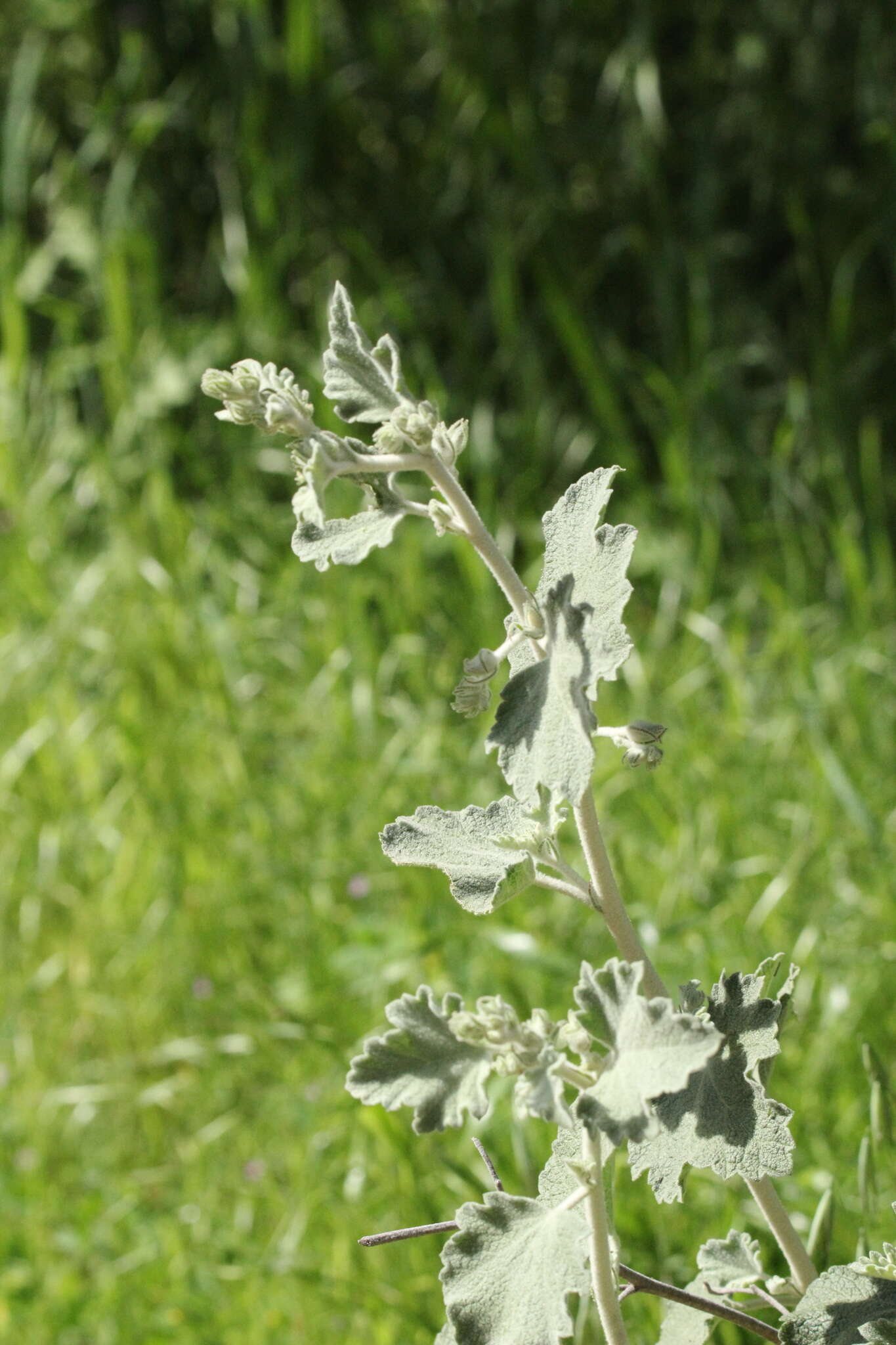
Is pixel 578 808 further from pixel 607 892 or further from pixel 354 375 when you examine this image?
pixel 354 375

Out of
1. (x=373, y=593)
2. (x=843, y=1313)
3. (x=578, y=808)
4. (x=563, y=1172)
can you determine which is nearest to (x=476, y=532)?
(x=578, y=808)

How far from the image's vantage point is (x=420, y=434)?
2.65ft

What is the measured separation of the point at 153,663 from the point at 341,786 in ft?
1.84

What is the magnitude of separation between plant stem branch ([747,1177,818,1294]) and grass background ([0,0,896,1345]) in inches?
10.6

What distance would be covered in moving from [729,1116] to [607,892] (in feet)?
0.50

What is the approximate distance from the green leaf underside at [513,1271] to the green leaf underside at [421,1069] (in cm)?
7

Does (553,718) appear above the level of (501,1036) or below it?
above

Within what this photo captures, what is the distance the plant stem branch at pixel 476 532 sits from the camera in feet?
2.68

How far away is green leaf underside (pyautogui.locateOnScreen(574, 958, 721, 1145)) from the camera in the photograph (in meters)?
0.72

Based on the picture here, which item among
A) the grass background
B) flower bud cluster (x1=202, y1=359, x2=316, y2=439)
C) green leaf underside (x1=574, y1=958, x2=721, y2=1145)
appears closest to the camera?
green leaf underside (x1=574, y1=958, x2=721, y2=1145)

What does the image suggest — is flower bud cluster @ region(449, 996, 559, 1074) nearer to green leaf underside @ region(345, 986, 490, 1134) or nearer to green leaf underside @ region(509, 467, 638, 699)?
green leaf underside @ region(345, 986, 490, 1134)

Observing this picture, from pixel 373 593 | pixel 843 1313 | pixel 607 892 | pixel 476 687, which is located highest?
pixel 476 687

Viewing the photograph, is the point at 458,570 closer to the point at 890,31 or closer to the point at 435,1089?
the point at 890,31

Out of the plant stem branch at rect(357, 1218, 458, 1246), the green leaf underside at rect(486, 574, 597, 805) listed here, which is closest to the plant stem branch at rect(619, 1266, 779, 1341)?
the plant stem branch at rect(357, 1218, 458, 1246)
